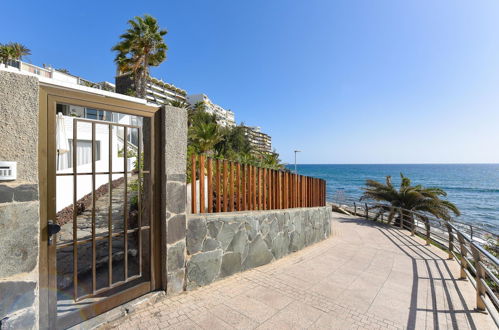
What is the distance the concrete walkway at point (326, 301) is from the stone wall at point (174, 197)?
0.34 metres

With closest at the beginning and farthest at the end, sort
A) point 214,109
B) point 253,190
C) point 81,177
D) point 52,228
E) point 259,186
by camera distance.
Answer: point 52,228 → point 253,190 → point 259,186 → point 81,177 → point 214,109

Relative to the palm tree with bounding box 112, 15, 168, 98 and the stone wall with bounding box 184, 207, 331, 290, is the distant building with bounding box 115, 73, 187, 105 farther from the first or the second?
the stone wall with bounding box 184, 207, 331, 290

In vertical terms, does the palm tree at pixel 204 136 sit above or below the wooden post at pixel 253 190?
above

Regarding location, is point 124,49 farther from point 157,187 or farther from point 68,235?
point 157,187

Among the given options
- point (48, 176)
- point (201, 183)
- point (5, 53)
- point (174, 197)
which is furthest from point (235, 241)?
point (5, 53)

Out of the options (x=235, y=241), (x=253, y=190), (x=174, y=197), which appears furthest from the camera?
(x=253, y=190)

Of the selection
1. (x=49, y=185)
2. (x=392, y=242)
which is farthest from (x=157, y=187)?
(x=392, y=242)

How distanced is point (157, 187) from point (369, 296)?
3.56 meters

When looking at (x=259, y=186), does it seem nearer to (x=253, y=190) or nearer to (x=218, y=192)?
(x=253, y=190)

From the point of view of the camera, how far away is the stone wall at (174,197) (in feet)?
9.90

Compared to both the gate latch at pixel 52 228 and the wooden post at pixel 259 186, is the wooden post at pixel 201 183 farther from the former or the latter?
the gate latch at pixel 52 228

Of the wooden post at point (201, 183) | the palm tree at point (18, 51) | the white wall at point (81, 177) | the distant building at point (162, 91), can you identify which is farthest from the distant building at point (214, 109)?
the wooden post at point (201, 183)

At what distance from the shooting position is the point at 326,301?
10.5 feet

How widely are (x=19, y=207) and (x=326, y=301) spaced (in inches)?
146
